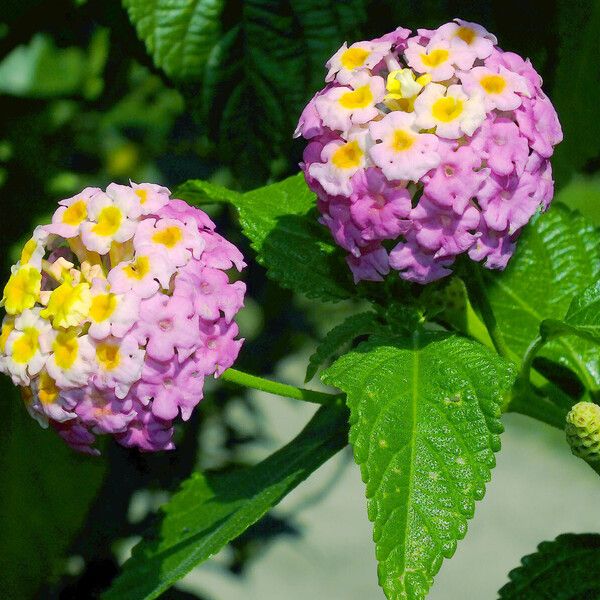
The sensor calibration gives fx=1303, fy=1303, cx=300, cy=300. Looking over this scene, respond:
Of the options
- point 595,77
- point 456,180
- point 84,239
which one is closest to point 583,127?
point 595,77

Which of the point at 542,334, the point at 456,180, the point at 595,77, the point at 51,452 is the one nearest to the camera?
the point at 456,180

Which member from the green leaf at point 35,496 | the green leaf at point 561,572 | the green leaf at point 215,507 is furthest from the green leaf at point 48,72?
the green leaf at point 561,572

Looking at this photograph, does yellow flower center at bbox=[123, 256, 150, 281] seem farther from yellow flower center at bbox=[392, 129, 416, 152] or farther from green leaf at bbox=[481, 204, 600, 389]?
green leaf at bbox=[481, 204, 600, 389]

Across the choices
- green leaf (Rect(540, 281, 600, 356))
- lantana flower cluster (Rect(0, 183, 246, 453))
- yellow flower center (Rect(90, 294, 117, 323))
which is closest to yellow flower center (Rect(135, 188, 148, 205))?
lantana flower cluster (Rect(0, 183, 246, 453))

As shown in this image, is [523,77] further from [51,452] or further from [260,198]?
[51,452]

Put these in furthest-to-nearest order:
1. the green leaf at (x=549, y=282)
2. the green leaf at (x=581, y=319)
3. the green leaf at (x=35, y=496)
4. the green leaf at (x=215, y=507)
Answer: the green leaf at (x=35, y=496) → the green leaf at (x=549, y=282) → the green leaf at (x=215, y=507) → the green leaf at (x=581, y=319)

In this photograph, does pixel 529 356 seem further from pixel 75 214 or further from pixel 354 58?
pixel 75 214

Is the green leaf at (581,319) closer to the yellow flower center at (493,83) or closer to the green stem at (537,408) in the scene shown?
the green stem at (537,408)
